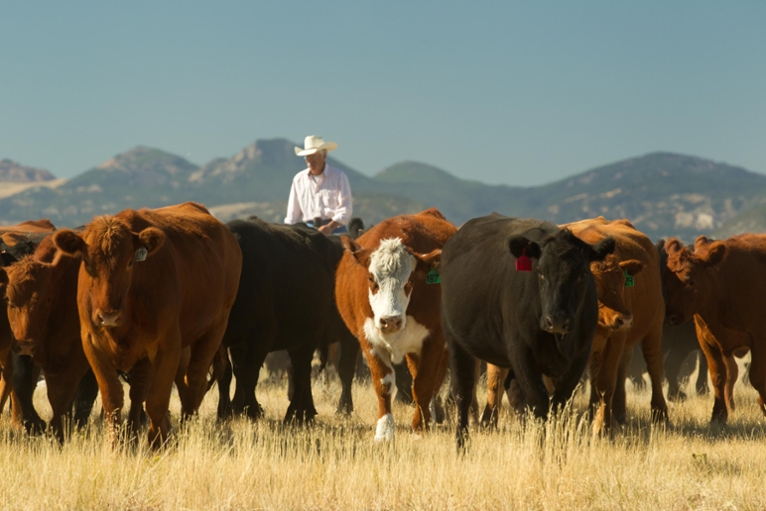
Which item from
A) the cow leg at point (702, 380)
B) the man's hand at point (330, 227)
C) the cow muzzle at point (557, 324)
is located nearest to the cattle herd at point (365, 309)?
the cow muzzle at point (557, 324)

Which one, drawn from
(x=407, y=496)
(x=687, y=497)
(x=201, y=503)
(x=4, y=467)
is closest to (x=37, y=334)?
(x=4, y=467)

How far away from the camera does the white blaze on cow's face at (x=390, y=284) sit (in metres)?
8.23

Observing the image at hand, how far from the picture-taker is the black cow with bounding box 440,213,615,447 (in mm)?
6801

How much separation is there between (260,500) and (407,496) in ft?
2.87

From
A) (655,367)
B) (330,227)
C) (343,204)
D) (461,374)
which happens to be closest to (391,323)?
(461,374)

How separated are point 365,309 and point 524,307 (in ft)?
6.96

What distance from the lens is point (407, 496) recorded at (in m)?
6.30

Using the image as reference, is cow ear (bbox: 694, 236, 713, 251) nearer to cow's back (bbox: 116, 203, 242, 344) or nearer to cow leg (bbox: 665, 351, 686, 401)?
cow leg (bbox: 665, 351, 686, 401)

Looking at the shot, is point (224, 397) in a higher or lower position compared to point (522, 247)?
lower

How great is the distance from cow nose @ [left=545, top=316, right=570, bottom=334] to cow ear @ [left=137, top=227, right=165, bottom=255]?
8.68ft

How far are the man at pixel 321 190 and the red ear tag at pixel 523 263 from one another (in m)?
6.09

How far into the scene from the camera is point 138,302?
23.7 feet

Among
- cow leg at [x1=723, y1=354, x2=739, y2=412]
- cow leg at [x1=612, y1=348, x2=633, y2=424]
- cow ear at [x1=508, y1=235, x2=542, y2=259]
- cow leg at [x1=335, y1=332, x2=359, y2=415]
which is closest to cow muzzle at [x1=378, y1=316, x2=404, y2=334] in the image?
Result: cow ear at [x1=508, y1=235, x2=542, y2=259]

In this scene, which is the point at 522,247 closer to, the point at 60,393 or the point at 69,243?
the point at 69,243
